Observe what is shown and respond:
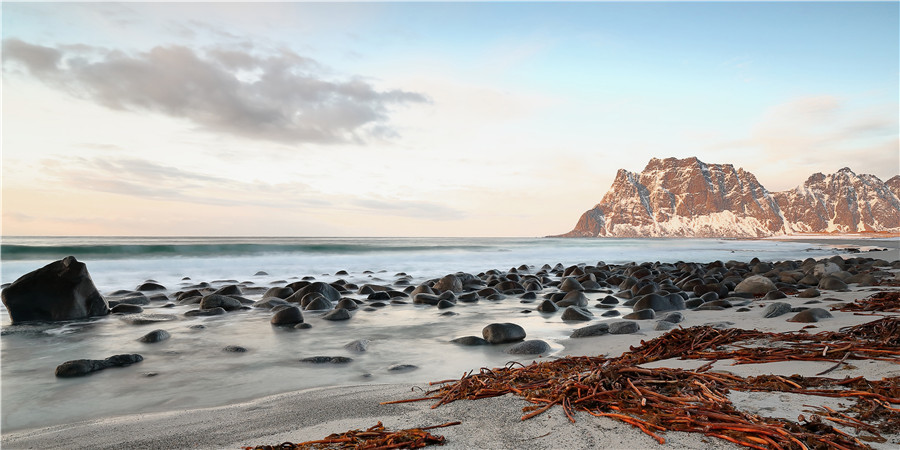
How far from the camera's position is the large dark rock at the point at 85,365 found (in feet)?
12.8

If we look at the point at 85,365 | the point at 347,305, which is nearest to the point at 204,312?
the point at 347,305

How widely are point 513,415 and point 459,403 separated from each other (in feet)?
1.21

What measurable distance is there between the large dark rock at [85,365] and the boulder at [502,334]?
3468 mm

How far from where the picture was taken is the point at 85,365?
3.97 m

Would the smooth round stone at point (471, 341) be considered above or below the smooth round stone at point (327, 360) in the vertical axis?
above

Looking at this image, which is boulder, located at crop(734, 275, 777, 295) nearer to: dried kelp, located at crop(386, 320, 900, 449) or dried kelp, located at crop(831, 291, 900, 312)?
dried kelp, located at crop(831, 291, 900, 312)

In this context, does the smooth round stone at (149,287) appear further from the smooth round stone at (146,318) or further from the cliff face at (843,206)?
the cliff face at (843,206)

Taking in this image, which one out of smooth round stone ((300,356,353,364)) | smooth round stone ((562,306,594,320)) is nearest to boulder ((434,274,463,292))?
smooth round stone ((562,306,594,320))

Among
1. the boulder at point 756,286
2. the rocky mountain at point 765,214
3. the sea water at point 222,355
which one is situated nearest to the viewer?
the sea water at point 222,355

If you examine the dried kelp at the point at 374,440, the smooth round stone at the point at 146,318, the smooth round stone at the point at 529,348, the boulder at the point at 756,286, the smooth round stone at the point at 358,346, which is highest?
the dried kelp at the point at 374,440

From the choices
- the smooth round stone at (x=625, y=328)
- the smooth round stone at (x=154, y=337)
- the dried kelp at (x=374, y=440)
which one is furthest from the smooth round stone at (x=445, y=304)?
the dried kelp at (x=374, y=440)

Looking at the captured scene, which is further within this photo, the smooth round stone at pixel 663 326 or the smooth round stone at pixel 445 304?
the smooth round stone at pixel 445 304

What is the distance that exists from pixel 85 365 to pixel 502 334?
3843 millimetres

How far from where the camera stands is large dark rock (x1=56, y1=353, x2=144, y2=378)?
3.89 meters
